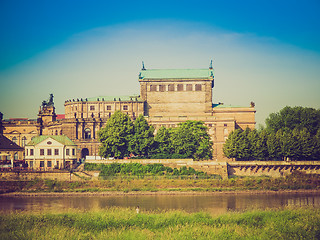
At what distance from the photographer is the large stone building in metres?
112

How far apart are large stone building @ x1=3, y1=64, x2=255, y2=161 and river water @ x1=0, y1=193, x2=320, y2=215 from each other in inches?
1562

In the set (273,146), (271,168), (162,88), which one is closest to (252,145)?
(273,146)

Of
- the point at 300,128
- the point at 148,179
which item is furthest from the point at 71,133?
the point at 300,128

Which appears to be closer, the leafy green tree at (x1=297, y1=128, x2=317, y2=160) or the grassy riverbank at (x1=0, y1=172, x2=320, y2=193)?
the grassy riverbank at (x1=0, y1=172, x2=320, y2=193)

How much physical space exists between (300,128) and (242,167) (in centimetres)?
2470

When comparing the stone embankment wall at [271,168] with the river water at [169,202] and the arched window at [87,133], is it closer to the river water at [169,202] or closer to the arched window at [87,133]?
the river water at [169,202]

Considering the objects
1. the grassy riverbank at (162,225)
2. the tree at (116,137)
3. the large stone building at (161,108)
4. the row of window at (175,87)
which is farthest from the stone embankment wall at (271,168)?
the grassy riverbank at (162,225)

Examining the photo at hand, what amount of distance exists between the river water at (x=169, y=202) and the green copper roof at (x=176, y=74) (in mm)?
50387

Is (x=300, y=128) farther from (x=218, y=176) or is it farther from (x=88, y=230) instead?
(x=88, y=230)

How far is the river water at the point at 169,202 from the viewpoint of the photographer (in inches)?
2405

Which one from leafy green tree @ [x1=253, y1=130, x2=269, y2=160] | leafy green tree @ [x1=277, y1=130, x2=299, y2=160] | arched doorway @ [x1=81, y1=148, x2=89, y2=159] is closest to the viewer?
leafy green tree @ [x1=277, y1=130, x2=299, y2=160]

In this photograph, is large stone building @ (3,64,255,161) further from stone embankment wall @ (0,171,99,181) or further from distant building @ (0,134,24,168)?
stone embankment wall @ (0,171,99,181)

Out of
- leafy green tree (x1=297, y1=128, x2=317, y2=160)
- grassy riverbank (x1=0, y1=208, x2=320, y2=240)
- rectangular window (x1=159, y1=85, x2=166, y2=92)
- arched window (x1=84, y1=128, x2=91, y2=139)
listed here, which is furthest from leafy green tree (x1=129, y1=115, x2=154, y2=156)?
grassy riverbank (x1=0, y1=208, x2=320, y2=240)

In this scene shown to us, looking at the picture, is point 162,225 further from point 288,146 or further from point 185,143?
point 288,146
